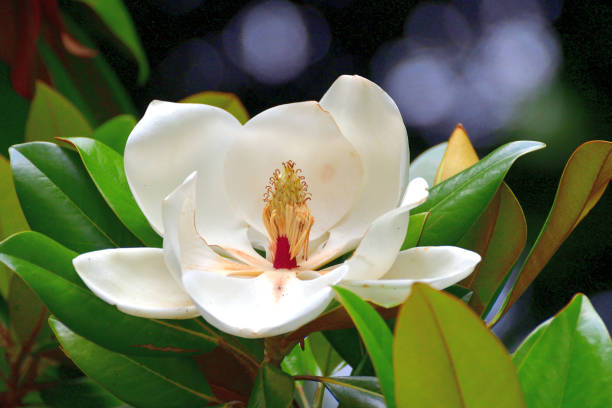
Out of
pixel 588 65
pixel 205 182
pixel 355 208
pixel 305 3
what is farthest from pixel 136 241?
pixel 305 3

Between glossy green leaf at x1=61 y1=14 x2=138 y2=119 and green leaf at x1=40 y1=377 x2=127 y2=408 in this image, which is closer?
green leaf at x1=40 y1=377 x2=127 y2=408

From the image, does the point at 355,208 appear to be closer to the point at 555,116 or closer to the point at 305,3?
the point at 555,116

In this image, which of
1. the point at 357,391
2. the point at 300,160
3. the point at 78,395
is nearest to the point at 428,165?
the point at 300,160

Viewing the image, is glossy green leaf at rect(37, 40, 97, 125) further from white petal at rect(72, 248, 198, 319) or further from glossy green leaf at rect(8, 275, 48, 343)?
white petal at rect(72, 248, 198, 319)

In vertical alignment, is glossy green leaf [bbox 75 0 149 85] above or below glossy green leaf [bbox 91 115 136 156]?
above

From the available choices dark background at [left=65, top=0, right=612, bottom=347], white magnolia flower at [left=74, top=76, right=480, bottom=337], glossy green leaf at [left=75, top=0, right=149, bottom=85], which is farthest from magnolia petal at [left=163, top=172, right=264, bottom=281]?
dark background at [left=65, top=0, right=612, bottom=347]

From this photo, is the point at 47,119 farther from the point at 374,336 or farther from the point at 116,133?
the point at 374,336

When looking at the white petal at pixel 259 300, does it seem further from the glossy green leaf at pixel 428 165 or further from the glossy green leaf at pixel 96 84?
the glossy green leaf at pixel 96 84
